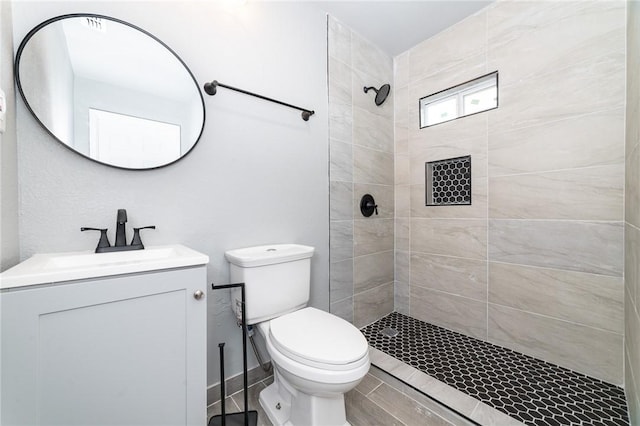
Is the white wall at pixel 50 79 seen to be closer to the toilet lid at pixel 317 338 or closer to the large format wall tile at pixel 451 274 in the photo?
the toilet lid at pixel 317 338

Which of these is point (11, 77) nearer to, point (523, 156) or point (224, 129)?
point (224, 129)

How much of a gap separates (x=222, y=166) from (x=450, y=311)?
6.26ft

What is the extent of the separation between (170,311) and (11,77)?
3.25 feet

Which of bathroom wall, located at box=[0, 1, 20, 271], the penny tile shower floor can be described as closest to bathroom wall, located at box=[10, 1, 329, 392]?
bathroom wall, located at box=[0, 1, 20, 271]

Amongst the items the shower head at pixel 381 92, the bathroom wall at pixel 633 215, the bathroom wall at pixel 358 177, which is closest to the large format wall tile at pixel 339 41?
the bathroom wall at pixel 358 177

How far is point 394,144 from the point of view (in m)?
2.33

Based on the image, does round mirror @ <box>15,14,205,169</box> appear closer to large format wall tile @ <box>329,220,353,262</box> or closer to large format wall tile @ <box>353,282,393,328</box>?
large format wall tile @ <box>329,220,353,262</box>

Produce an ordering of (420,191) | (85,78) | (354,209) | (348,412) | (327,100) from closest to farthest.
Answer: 1. (85,78)
2. (348,412)
3. (327,100)
4. (354,209)
5. (420,191)

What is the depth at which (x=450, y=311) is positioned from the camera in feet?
6.55

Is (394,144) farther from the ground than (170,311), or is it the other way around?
(394,144)

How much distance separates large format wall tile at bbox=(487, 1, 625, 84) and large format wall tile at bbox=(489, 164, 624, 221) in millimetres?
597

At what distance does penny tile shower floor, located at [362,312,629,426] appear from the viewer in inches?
47.3

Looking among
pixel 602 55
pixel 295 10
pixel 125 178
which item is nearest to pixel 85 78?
pixel 125 178

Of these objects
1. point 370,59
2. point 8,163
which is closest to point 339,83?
point 370,59
